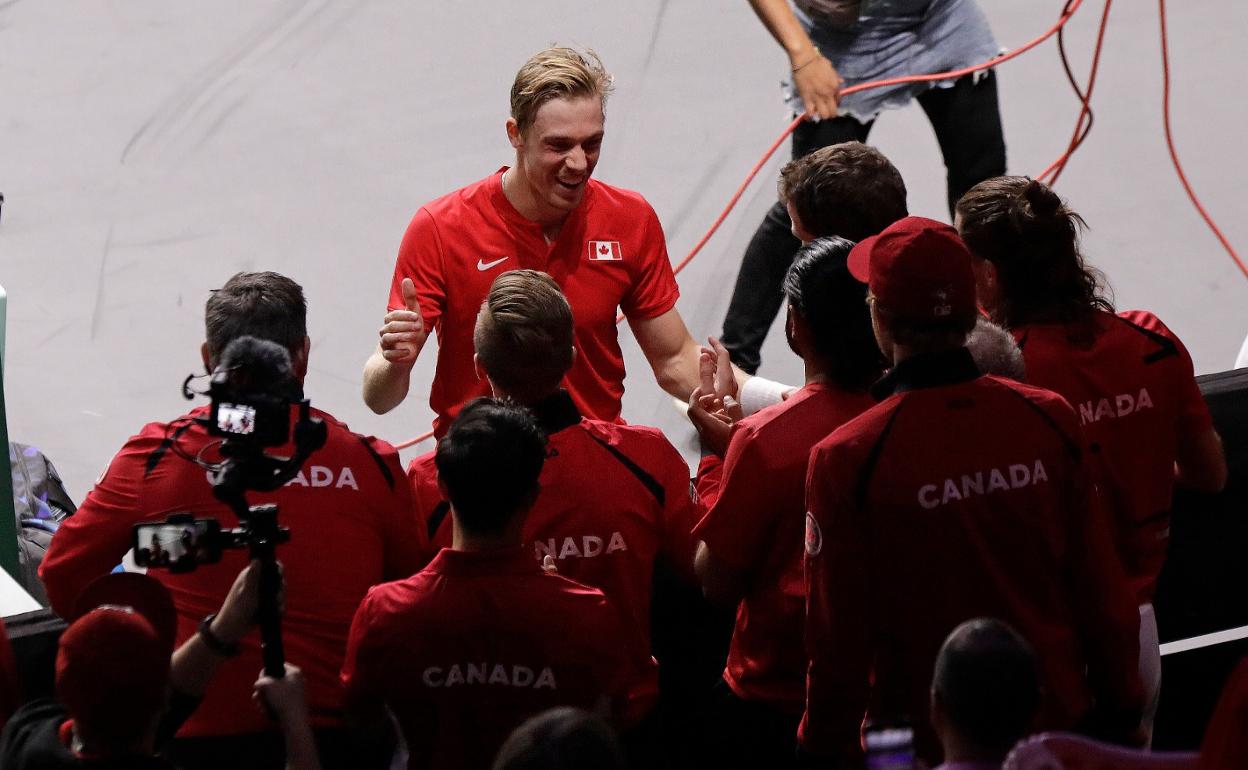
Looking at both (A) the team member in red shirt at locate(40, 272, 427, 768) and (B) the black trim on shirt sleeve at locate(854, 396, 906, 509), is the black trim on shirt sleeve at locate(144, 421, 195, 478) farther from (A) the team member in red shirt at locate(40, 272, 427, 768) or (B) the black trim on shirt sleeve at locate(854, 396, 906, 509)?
(B) the black trim on shirt sleeve at locate(854, 396, 906, 509)

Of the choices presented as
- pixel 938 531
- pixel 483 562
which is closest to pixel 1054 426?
pixel 938 531

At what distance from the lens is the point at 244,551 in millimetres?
2840

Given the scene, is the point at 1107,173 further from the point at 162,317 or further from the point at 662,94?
the point at 162,317

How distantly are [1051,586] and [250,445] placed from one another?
121 cm

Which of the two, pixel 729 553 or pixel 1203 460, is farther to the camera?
pixel 1203 460

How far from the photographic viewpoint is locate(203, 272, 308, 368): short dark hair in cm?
304

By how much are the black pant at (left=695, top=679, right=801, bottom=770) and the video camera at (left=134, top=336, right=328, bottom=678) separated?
3.28 feet

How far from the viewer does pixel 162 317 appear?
5.61 meters

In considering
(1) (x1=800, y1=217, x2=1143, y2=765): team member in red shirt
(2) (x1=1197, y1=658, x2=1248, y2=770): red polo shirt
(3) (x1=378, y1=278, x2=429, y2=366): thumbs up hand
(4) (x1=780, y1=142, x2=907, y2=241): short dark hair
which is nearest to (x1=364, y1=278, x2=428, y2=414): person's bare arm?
(3) (x1=378, y1=278, x2=429, y2=366): thumbs up hand

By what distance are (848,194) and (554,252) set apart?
0.80 metres

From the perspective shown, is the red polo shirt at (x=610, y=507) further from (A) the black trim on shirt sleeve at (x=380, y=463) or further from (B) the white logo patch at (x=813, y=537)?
(B) the white logo patch at (x=813, y=537)

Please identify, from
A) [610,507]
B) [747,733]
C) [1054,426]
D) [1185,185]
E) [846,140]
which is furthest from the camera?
[1185,185]

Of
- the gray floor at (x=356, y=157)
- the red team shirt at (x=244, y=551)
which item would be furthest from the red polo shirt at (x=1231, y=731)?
the gray floor at (x=356, y=157)

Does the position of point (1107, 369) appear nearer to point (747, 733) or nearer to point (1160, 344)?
point (1160, 344)
